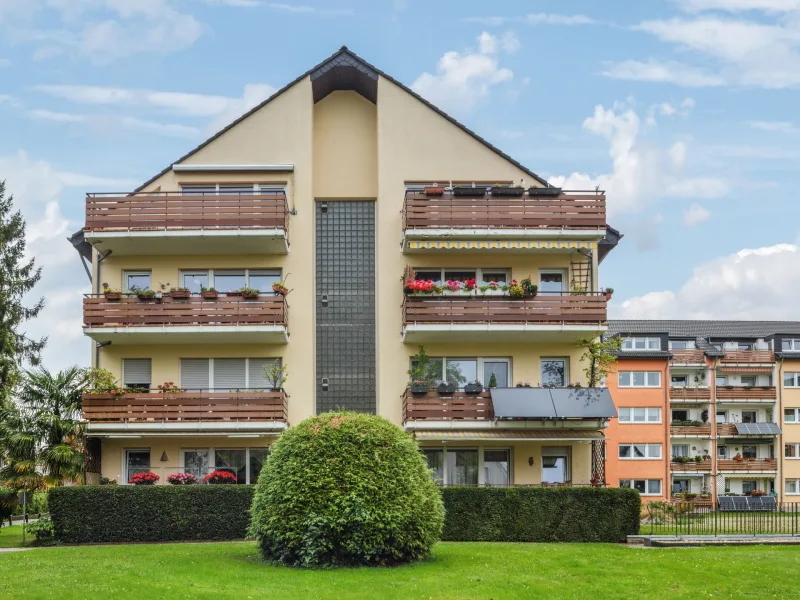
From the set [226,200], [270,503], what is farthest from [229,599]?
[226,200]

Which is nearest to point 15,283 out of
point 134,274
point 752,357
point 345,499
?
point 134,274

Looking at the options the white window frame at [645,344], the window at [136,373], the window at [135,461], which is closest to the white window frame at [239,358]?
the window at [136,373]

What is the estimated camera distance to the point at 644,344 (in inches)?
3029

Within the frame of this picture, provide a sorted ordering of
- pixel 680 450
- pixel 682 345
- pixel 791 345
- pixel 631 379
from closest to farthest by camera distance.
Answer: pixel 631 379 < pixel 680 450 < pixel 682 345 < pixel 791 345

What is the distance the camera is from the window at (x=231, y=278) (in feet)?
119

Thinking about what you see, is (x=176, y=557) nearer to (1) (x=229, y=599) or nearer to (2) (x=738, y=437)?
(1) (x=229, y=599)

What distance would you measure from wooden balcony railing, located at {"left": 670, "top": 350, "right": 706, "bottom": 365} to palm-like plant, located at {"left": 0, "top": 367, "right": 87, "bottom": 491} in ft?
186

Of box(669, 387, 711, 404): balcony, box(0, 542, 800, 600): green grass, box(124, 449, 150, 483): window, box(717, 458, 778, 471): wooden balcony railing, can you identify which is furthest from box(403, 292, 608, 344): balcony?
box(717, 458, 778, 471): wooden balcony railing

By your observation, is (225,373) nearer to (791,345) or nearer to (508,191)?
(508,191)

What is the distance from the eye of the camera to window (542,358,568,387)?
118 feet

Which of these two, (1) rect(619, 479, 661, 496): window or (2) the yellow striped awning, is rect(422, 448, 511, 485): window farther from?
(1) rect(619, 479, 661, 496): window

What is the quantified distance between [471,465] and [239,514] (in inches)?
353

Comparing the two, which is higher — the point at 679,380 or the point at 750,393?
the point at 679,380

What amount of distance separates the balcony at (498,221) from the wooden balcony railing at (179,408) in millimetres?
7657
